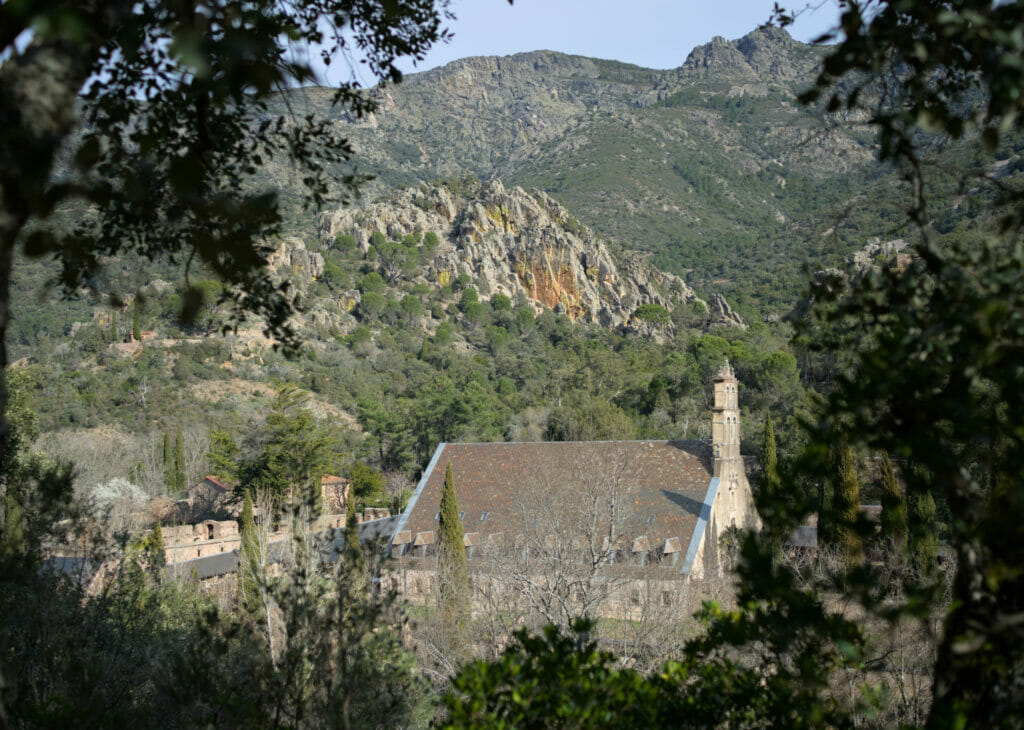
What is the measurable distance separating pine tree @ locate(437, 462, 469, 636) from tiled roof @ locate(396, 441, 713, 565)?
1459mm

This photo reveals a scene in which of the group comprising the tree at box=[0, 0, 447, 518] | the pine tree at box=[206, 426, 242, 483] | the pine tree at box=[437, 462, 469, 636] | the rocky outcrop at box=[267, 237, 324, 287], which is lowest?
the pine tree at box=[437, 462, 469, 636]

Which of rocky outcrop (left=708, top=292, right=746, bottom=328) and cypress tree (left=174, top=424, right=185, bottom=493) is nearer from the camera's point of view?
cypress tree (left=174, top=424, right=185, bottom=493)

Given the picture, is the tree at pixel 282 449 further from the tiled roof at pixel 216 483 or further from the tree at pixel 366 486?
the tiled roof at pixel 216 483

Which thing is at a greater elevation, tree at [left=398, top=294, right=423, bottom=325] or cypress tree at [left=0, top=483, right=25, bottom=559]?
tree at [left=398, top=294, right=423, bottom=325]

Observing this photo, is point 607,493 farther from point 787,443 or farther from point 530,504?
point 787,443

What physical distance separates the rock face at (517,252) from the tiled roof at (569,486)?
133 ft

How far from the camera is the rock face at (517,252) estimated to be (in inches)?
2576

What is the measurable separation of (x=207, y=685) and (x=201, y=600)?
9.61 meters

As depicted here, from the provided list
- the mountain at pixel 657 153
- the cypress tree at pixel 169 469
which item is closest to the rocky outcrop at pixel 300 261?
the mountain at pixel 657 153

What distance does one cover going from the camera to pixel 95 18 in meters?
2.42

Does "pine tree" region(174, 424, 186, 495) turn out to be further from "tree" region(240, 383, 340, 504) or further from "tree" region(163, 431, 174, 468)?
"tree" region(240, 383, 340, 504)

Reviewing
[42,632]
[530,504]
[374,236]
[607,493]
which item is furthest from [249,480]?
[374,236]

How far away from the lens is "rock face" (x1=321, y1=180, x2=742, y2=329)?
65438mm

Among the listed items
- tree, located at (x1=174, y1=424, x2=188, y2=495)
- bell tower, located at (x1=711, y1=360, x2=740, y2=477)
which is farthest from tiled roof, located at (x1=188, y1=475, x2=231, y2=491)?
bell tower, located at (x1=711, y1=360, x2=740, y2=477)
